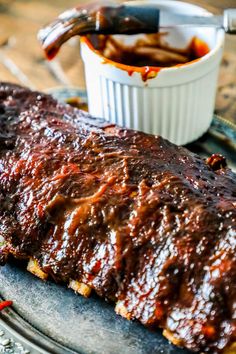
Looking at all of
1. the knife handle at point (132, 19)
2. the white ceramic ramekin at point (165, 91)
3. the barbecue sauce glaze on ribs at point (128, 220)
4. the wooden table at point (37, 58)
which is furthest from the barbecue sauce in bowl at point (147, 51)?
the barbecue sauce glaze on ribs at point (128, 220)

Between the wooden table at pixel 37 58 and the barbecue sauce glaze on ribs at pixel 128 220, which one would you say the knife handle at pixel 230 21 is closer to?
the wooden table at pixel 37 58

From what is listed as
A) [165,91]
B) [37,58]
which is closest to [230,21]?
[165,91]

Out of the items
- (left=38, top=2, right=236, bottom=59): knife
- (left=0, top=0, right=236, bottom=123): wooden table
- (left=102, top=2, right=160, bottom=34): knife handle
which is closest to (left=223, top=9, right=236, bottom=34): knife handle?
(left=38, top=2, right=236, bottom=59): knife

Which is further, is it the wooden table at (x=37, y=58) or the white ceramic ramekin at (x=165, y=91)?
the wooden table at (x=37, y=58)

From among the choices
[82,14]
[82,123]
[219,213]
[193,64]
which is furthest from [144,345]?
[82,14]

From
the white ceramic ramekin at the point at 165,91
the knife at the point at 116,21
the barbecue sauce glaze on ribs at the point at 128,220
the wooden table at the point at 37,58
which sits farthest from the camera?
the wooden table at the point at 37,58

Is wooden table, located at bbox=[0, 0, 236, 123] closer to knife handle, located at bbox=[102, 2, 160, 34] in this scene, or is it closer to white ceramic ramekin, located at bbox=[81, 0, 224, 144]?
white ceramic ramekin, located at bbox=[81, 0, 224, 144]

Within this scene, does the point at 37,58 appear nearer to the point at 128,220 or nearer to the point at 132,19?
the point at 132,19
